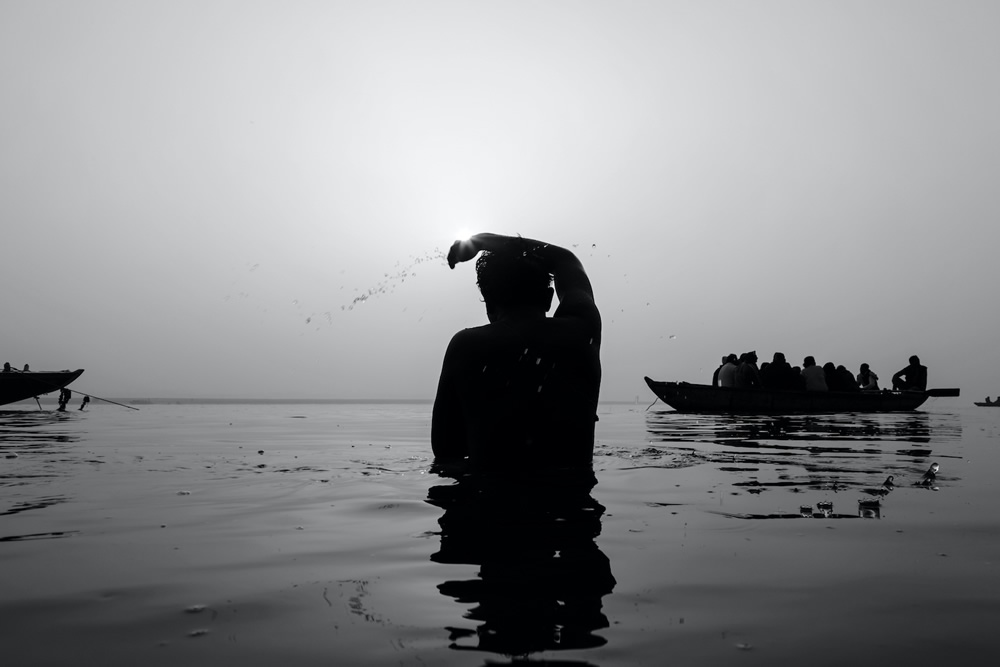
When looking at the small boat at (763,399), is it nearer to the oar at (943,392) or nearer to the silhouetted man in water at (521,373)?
the oar at (943,392)

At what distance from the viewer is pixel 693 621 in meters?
1.70

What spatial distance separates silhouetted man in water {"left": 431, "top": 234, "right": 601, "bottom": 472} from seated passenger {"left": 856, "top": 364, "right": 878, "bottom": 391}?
27021 millimetres

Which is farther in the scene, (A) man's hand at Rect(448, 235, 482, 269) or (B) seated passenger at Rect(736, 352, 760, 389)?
(B) seated passenger at Rect(736, 352, 760, 389)

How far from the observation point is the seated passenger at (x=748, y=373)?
21830 millimetres

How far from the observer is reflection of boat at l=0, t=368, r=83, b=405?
22703 millimetres

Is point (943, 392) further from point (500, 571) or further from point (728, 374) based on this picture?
point (500, 571)

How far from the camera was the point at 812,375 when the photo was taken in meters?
22.9

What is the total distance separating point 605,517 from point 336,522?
1.22m

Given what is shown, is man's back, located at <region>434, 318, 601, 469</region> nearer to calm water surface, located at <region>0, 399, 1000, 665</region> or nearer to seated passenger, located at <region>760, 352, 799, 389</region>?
calm water surface, located at <region>0, 399, 1000, 665</region>

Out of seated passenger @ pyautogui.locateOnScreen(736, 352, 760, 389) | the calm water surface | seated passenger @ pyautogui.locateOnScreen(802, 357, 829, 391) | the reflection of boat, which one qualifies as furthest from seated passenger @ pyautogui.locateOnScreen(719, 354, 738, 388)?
the reflection of boat

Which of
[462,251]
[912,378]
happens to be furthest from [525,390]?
[912,378]

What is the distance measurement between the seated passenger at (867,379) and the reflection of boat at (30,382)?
28.8 m

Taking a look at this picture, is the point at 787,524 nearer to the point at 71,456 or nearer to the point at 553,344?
the point at 553,344

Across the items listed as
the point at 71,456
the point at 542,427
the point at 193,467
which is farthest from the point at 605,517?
the point at 71,456
